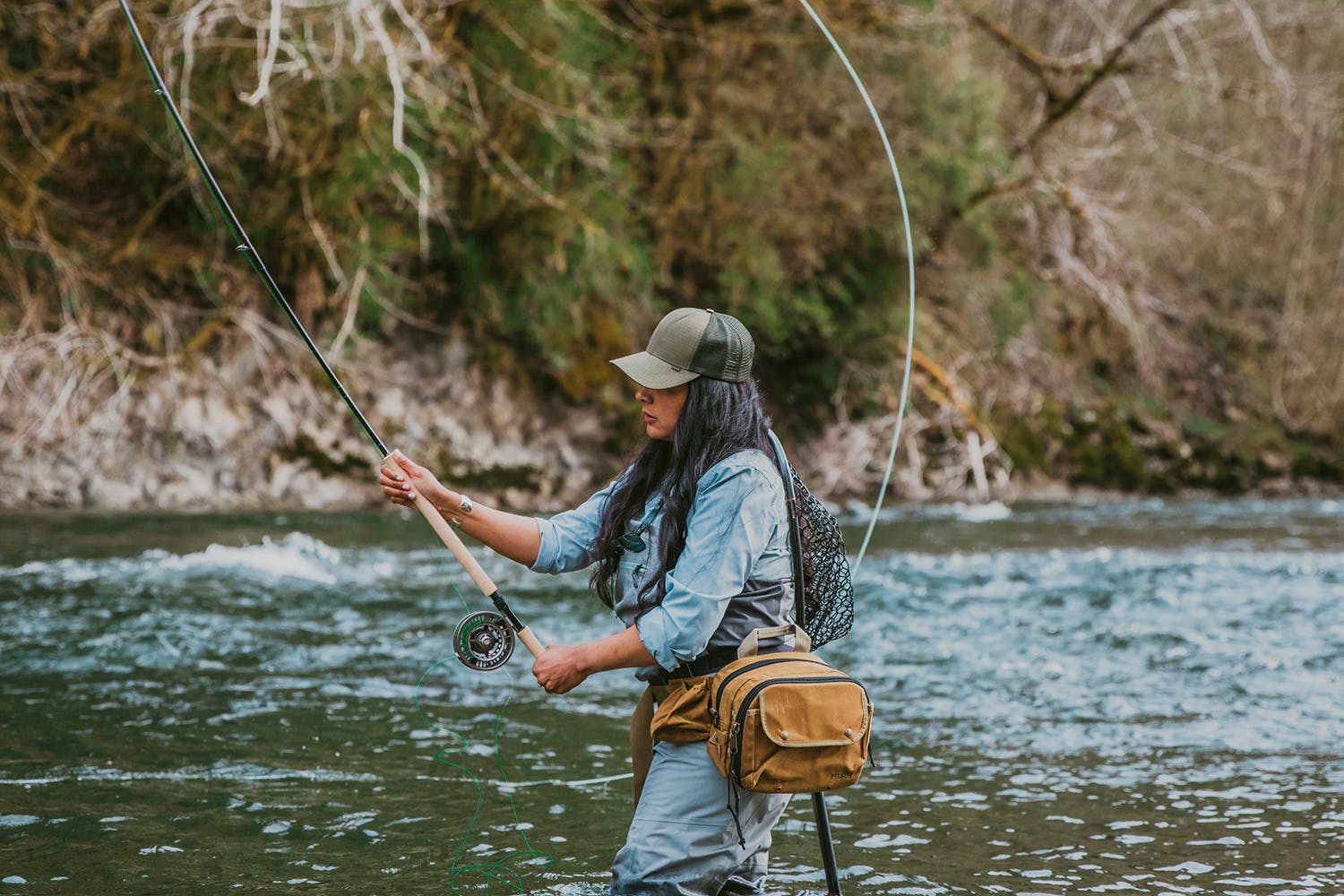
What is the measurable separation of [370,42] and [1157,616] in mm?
7465

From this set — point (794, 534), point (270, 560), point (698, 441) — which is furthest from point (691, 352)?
point (270, 560)

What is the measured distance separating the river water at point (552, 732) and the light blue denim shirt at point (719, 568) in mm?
945

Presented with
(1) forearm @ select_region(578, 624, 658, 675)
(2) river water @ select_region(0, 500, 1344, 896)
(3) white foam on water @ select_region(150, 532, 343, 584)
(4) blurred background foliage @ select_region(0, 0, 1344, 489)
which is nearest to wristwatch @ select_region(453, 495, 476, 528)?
(1) forearm @ select_region(578, 624, 658, 675)

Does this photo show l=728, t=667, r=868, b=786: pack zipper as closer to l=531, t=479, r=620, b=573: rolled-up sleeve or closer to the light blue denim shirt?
the light blue denim shirt

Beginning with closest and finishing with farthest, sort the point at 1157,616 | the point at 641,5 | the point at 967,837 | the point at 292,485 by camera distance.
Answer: the point at 967,837 < the point at 1157,616 < the point at 292,485 < the point at 641,5

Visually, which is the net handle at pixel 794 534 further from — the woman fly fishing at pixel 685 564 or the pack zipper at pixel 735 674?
the pack zipper at pixel 735 674

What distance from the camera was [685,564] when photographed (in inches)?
116

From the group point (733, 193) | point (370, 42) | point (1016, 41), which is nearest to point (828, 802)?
point (370, 42)

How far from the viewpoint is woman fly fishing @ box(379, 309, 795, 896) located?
2.93 m

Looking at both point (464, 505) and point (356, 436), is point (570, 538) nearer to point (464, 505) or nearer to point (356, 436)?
point (464, 505)

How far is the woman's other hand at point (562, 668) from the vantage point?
299 cm

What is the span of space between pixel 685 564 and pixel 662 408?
0.39 metres

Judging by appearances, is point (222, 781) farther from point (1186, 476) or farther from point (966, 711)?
point (1186, 476)

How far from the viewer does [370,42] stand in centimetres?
1123
